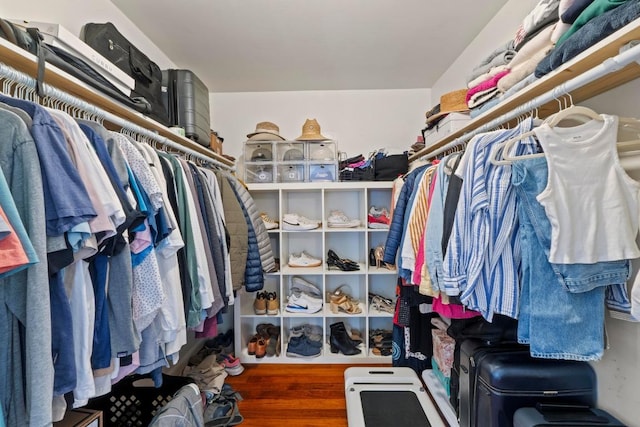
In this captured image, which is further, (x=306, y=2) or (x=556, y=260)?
(x=306, y=2)

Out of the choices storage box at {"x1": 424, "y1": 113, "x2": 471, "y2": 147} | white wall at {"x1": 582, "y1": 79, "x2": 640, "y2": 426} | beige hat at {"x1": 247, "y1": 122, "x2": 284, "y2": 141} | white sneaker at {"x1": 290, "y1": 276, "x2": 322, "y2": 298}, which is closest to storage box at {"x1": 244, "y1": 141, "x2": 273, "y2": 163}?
beige hat at {"x1": 247, "y1": 122, "x2": 284, "y2": 141}

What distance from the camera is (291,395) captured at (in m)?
1.79

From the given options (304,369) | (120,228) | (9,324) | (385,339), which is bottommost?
(304,369)

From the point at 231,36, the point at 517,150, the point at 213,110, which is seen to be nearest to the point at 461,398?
the point at 517,150

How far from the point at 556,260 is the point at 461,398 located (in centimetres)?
86

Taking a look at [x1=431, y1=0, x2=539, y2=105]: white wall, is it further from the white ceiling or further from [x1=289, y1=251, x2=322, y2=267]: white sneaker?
[x1=289, y1=251, x2=322, y2=267]: white sneaker

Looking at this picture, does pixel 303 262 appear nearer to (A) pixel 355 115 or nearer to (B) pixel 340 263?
(B) pixel 340 263

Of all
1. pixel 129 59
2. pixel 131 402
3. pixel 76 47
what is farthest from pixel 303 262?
pixel 76 47

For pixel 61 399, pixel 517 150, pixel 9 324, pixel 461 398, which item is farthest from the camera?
pixel 461 398

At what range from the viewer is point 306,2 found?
1477 millimetres

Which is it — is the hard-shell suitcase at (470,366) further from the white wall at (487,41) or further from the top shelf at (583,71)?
the white wall at (487,41)

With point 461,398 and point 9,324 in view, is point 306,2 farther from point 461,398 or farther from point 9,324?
point 461,398

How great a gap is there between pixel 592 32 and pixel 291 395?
2.14 metres

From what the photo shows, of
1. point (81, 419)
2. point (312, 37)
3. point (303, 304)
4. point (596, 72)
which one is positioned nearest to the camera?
point (596, 72)
